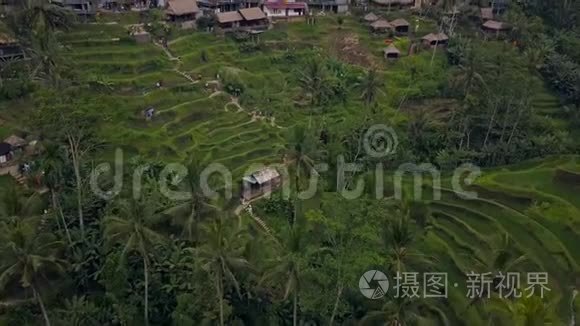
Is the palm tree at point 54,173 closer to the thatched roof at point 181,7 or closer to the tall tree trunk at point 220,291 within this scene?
the tall tree trunk at point 220,291

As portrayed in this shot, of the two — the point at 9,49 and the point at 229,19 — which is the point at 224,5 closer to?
the point at 229,19

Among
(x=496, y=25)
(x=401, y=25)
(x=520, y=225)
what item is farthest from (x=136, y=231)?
(x=496, y=25)

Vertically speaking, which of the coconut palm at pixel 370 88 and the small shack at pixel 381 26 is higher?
the small shack at pixel 381 26

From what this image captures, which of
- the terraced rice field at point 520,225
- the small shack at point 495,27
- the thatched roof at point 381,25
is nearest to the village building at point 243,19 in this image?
the thatched roof at point 381,25

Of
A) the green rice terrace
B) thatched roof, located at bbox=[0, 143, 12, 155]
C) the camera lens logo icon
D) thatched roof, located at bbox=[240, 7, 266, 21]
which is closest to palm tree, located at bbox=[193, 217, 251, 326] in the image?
the green rice terrace

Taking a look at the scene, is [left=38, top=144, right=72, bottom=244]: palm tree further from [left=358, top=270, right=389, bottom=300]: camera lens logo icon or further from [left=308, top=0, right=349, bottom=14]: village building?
[left=308, top=0, right=349, bottom=14]: village building

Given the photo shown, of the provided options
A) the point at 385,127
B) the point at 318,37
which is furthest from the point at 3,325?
the point at 318,37
